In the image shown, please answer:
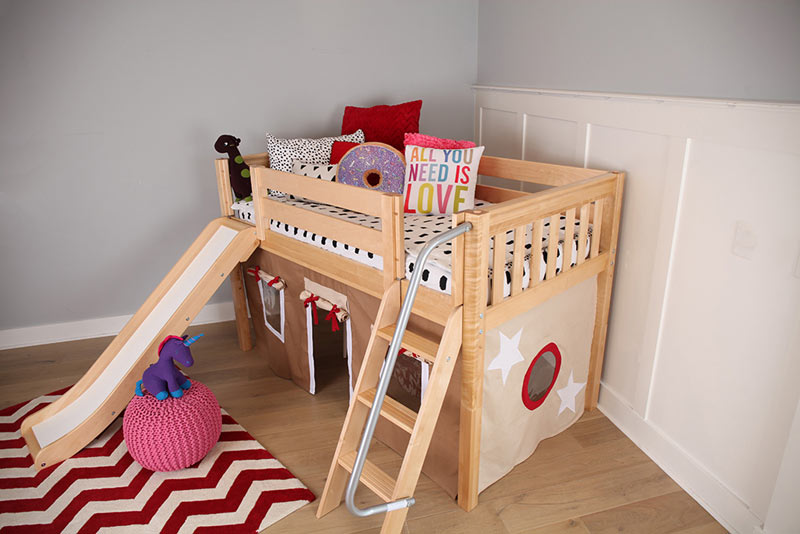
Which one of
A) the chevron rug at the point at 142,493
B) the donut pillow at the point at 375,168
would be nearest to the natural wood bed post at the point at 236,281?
the donut pillow at the point at 375,168

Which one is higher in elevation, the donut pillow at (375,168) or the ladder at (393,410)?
the donut pillow at (375,168)

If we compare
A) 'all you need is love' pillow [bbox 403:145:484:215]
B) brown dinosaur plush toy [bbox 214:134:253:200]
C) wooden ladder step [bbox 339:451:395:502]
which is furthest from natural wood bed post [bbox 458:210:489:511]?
brown dinosaur plush toy [bbox 214:134:253:200]

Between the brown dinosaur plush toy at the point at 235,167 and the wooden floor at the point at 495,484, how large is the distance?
80cm

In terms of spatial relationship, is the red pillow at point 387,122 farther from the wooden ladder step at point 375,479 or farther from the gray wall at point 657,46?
the wooden ladder step at point 375,479

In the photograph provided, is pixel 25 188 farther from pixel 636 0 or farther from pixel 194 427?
pixel 636 0

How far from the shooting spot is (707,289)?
164cm

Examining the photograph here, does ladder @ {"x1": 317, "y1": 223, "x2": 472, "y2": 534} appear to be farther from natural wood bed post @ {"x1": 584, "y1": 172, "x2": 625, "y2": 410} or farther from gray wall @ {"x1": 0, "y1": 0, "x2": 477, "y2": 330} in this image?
gray wall @ {"x1": 0, "y1": 0, "x2": 477, "y2": 330}

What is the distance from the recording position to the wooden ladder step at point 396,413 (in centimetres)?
148

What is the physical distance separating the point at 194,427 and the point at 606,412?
1.50 meters

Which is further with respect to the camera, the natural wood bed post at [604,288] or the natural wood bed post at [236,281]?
the natural wood bed post at [236,281]

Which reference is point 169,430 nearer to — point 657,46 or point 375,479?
point 375,479

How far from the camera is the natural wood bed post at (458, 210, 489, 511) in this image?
1.42 m

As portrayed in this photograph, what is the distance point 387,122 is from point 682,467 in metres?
1.79

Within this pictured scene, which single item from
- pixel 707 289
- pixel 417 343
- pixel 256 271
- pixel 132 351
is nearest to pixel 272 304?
pixel 256 271
